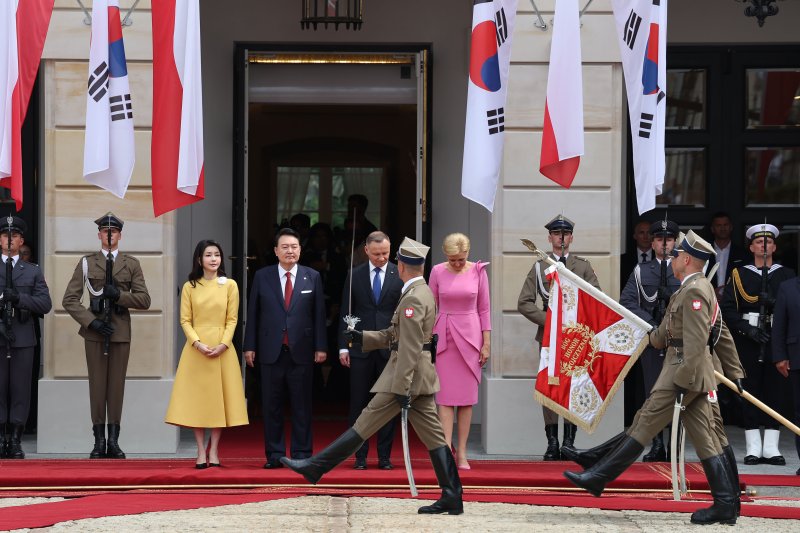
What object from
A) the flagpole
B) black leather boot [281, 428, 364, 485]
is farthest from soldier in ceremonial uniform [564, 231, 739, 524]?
black leather boot [281, 428, 364, 485]

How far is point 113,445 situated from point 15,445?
79 centimetres

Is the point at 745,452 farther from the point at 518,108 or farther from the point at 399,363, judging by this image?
the point at 399,363

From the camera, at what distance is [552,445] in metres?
11.6

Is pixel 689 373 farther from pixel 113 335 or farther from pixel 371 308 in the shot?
pixel 113 335

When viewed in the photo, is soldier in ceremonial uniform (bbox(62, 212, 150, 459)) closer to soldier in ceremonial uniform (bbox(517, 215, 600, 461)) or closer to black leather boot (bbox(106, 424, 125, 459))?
black leather boot (bbox(106, 424, 125, 459))

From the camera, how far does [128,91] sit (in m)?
10.9

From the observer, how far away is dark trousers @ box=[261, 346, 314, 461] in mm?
10977

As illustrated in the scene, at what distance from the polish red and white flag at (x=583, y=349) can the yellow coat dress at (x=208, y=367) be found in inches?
93.9

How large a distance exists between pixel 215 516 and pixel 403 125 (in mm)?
12008

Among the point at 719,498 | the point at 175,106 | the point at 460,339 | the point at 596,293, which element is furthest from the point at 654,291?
the point at 175,106

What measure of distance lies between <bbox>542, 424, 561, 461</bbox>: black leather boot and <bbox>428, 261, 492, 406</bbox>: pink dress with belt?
37.1 inches

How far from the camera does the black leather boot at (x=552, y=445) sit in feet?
38.1

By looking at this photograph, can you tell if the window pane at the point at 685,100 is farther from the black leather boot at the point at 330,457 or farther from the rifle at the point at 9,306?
the rifle at the point at 9,306

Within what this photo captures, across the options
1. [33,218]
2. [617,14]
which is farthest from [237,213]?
[617,14]
